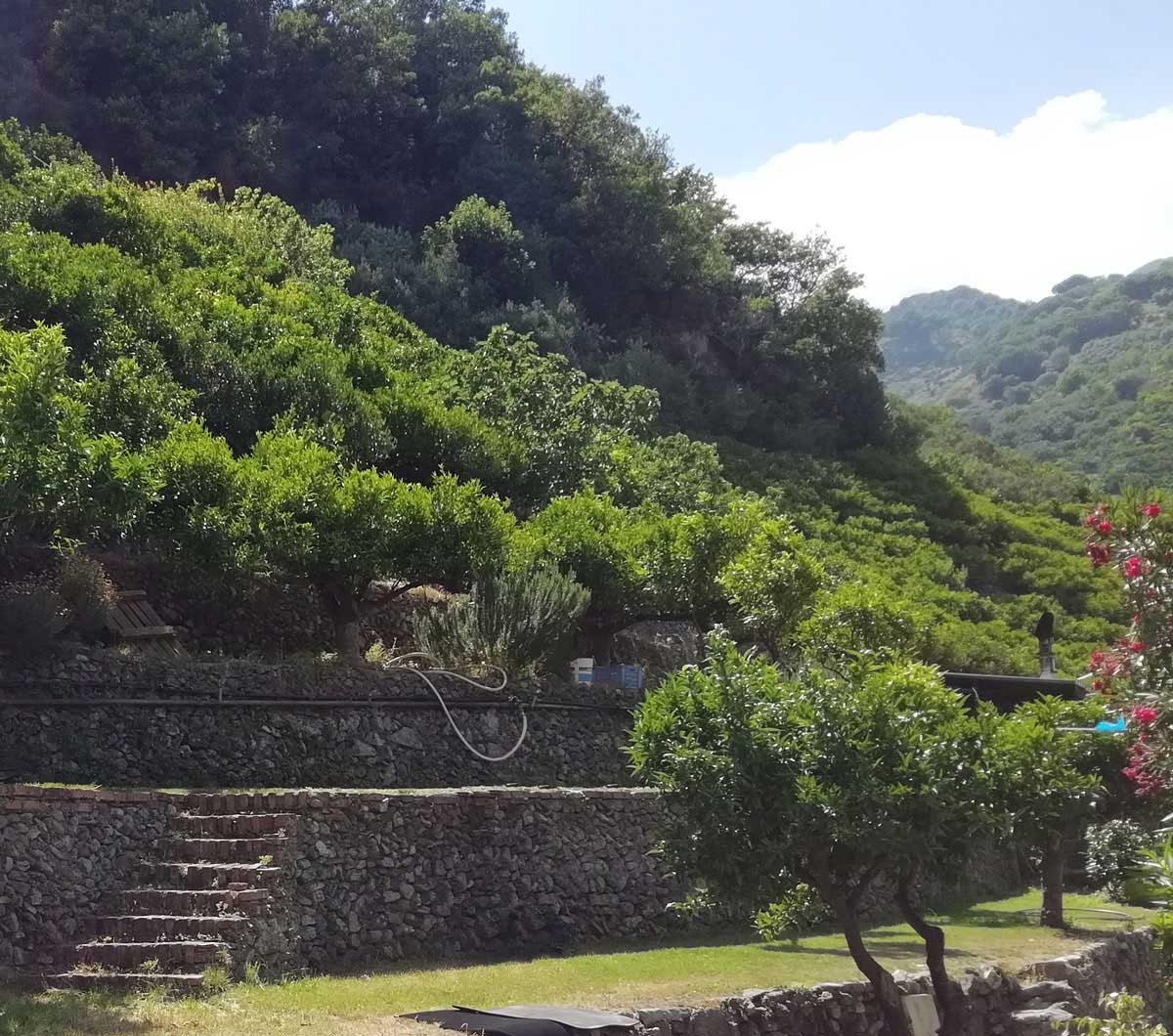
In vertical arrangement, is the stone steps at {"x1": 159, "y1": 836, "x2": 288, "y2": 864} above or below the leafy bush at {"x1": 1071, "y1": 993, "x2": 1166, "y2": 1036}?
above

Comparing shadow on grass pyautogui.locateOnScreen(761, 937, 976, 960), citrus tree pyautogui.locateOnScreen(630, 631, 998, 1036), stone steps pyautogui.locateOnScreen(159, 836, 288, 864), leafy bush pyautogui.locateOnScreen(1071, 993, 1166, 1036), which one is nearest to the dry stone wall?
stone steps pyautogui.locateOnScreen(159, 836, 288, 864)

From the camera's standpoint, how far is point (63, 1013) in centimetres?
954

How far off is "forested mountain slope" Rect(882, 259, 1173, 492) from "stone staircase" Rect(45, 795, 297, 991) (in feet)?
180

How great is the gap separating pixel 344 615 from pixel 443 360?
1525cm

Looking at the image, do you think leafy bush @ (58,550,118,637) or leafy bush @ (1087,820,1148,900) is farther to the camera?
leafy bush @ (1087,820,1148,900)

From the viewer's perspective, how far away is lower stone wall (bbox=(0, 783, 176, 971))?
38.0 ft

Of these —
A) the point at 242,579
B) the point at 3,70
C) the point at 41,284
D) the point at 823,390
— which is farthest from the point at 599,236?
the point at 242,579

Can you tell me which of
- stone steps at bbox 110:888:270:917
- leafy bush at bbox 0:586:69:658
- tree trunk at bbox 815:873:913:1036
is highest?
leafy bush at bbox 0:586:69:658

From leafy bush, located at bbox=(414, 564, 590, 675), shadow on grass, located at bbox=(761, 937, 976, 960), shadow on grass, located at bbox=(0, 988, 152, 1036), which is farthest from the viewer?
leafy bush, located at bbox=(414, 564, 590, 675)

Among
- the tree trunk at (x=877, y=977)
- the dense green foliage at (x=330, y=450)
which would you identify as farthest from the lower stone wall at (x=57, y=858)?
the tree trunk at (x=877, y=977)

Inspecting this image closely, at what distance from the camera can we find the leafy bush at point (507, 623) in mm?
19484

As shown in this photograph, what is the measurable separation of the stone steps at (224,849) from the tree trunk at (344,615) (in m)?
5.75

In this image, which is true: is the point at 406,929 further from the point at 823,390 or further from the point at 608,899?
the point at 823,390

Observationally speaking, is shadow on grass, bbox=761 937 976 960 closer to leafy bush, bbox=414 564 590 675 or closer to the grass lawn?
the grass lawn
